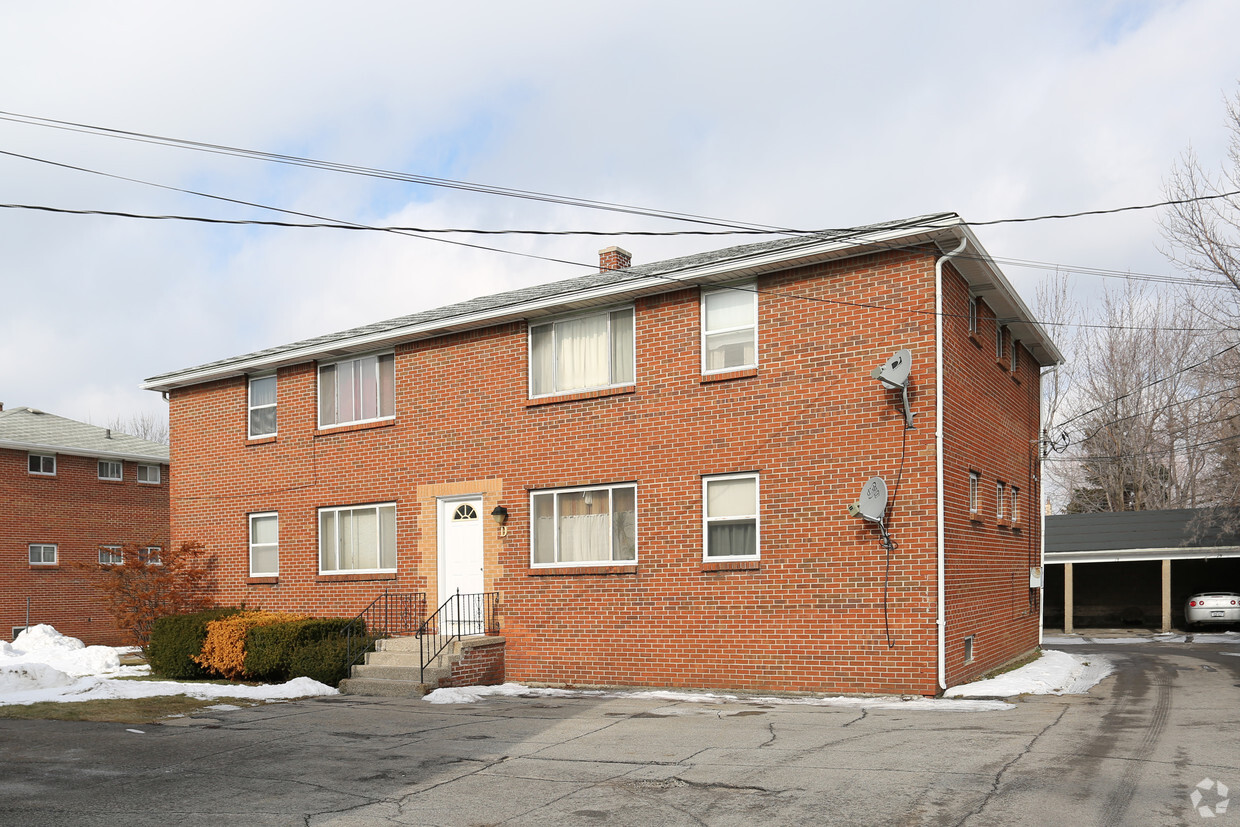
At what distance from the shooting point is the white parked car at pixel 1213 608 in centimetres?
2923

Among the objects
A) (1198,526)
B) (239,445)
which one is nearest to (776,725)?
(239,445)

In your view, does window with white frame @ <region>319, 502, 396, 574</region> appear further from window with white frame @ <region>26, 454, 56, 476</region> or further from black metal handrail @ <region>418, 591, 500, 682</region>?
window with white frame @ <region>26, 454, 56, 476</region>

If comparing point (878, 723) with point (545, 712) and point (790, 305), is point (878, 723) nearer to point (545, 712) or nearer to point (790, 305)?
point (545, 712)

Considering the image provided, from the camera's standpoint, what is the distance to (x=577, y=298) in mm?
16578

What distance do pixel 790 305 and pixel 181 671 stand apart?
12.2 meters

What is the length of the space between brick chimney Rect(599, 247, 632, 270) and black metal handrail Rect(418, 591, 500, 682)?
707cm

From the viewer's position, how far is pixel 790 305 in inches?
591

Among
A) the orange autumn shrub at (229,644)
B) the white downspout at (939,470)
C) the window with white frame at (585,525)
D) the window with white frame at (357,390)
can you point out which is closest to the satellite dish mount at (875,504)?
the white downspout at (939,470)

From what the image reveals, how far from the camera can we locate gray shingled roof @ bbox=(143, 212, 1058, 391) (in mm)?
14227

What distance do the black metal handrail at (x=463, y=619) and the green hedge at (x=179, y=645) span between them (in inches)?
155

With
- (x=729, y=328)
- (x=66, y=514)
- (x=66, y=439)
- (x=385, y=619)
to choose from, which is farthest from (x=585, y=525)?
(x=66, y=439)

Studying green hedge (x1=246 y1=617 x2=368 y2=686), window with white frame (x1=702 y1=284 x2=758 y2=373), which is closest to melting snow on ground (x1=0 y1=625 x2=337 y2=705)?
green hedge (x1=246 y1=617 x2=368 y2=686)

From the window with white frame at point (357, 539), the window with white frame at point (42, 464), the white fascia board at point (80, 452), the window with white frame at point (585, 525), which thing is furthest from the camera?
the window with white frame at point (42, 464)

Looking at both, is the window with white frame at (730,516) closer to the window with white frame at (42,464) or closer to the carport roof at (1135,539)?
the carport roof at (1135,539)
